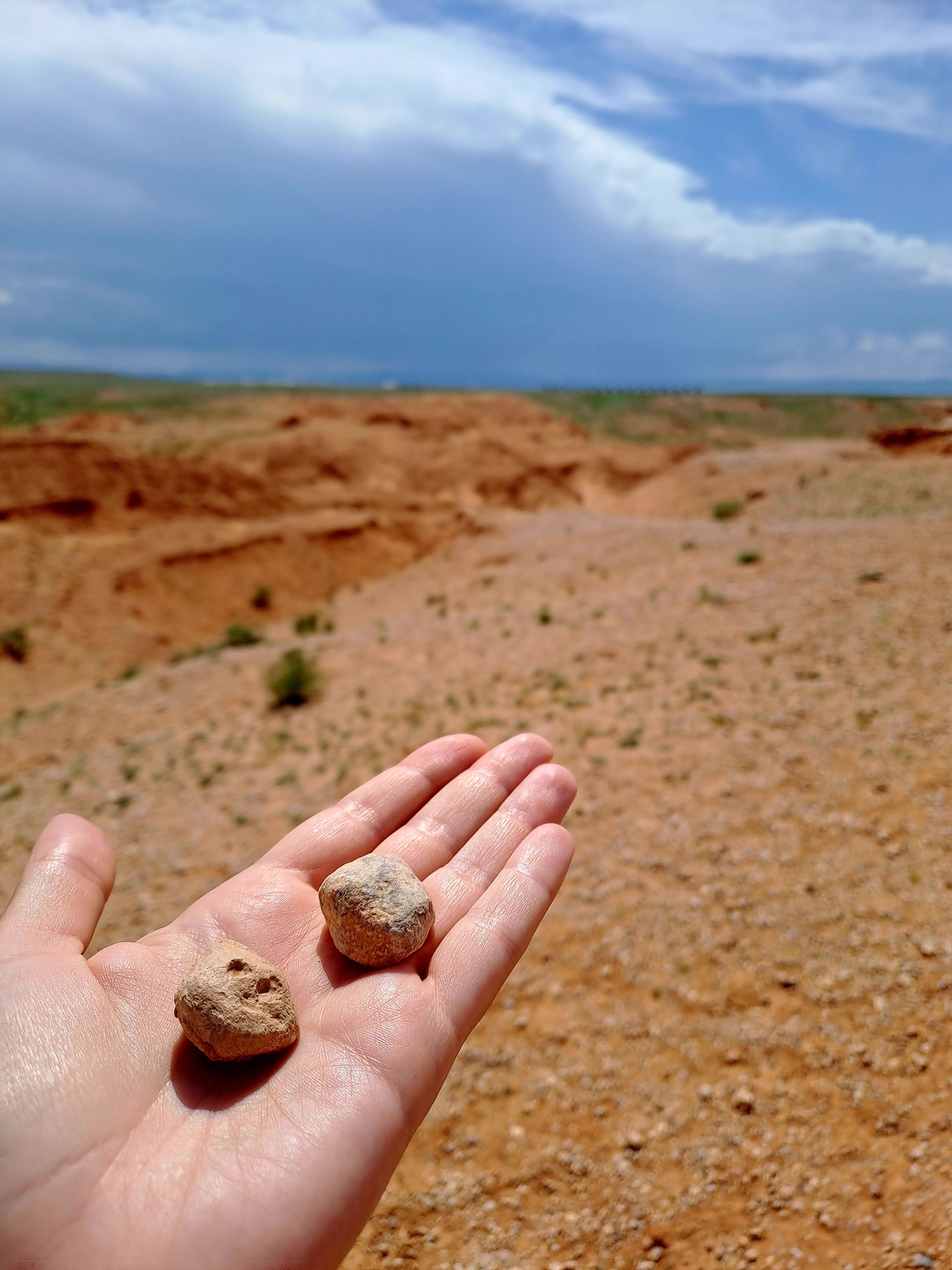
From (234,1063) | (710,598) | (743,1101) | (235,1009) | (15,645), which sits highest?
(710,598)

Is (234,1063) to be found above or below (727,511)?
below

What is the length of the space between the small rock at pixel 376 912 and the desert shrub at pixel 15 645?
16.3 meters

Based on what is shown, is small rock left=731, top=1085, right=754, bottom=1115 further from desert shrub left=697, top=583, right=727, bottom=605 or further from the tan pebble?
desert shrub left=697, top=583, right=727, bottom=605

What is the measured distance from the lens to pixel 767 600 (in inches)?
424

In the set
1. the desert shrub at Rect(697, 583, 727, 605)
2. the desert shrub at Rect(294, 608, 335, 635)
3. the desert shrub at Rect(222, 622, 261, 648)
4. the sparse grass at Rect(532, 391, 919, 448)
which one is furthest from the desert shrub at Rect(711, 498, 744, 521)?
the sparse grass at Rect(532, 391, 919, 448)

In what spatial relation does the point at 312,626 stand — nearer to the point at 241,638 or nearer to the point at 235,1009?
the point at 241,638

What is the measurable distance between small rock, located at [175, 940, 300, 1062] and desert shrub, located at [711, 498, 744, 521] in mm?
18439

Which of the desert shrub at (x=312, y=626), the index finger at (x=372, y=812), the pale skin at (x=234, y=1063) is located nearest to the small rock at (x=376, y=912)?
the pale skin at (x=234, y=1063)

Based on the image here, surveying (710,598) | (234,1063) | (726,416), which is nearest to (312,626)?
(710,598)

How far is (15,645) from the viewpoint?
17.1 metres

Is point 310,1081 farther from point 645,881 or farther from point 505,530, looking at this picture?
point 505,530

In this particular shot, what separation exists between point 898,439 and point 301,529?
76.7 ft

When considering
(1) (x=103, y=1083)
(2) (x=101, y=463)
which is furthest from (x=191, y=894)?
(2) (x=101, y=463)

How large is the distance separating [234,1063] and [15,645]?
16874 mm
